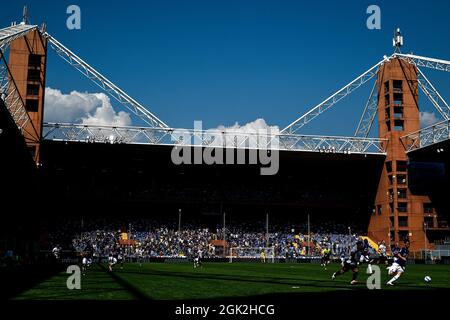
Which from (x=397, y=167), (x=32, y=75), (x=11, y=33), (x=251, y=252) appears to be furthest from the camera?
(x=397, y=167)

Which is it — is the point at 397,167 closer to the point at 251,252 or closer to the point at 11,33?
the point at 251,252

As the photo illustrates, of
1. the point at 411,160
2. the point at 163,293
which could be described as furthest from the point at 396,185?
the point at 163,293

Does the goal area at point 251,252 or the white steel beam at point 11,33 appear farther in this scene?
the goal area at point 251,252

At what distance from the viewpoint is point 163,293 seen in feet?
66.7

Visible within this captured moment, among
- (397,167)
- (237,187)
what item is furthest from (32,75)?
(397,167)

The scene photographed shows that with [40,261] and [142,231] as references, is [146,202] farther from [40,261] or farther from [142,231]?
[40,261]

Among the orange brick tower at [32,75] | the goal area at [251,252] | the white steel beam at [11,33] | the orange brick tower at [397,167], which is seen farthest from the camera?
the orange brick tower at [397,167]

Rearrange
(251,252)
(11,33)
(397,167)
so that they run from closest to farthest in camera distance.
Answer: (11,33)
(251,252)
(397,167)

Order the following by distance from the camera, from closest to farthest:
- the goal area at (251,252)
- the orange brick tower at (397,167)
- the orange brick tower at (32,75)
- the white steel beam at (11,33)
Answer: the white steel beam at (11,33), the orange brick tower at (32,75), the goal area at (251,252), the orange brick tower at (397,167)

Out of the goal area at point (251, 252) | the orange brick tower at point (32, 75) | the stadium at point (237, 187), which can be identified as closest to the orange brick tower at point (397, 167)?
the stadium at point (237, 187)

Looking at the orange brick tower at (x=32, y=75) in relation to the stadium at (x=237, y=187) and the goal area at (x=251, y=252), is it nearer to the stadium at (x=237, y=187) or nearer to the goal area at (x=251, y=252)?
the stadium at (x=237, y=187)

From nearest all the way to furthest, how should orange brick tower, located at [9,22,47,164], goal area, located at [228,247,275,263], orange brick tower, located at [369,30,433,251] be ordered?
orange brick tower, located at [9,22,47,164]
goal area, located at [228,247,275,263]
orange brick tower, located at [369,30,433,251]

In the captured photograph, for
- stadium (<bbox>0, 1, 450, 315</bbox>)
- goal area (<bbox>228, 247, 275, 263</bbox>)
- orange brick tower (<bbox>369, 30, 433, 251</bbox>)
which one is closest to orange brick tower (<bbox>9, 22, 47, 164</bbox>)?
stadium (<bbox>0, 1, 450, 315</bbox>)

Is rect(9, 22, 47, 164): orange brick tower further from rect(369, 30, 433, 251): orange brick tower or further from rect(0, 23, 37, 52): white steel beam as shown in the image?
rect(369, 30, 433, 251): orange brick tower
